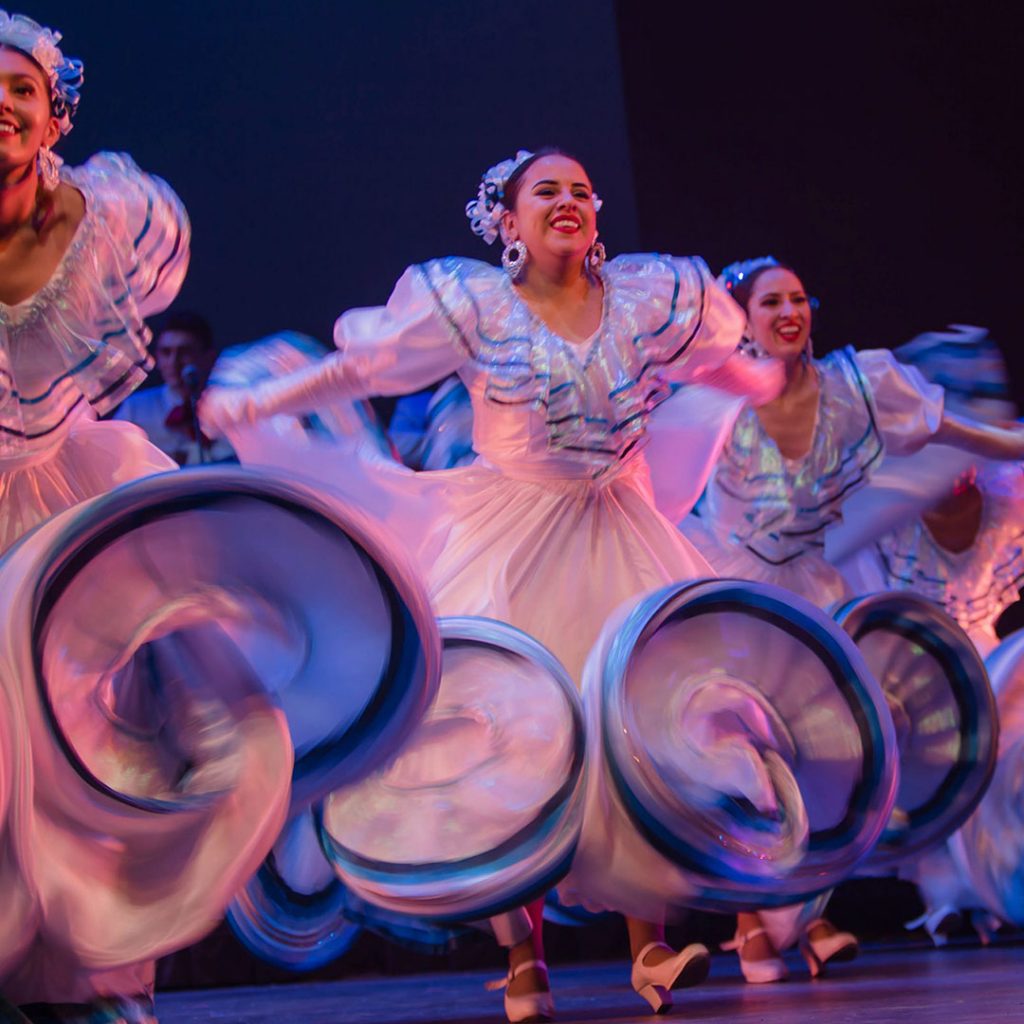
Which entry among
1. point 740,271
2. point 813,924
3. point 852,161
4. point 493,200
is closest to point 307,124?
point 493,200

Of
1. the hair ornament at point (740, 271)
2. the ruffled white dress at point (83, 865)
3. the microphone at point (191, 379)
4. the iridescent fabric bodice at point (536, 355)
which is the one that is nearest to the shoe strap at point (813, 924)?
the iridescent fabric bodice at point (536, 355)

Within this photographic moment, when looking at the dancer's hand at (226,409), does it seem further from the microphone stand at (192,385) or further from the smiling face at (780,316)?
the smiling face at (780,316)

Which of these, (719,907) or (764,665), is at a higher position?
(764,665)

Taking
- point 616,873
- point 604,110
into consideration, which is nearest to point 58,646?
point 616,873

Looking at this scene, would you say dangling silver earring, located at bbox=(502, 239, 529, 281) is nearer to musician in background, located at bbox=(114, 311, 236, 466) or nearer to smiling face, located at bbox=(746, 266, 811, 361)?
smiling face, located at bbox=(746, 266, 811, 361)

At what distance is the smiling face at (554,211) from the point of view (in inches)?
125

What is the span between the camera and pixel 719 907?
2.38m

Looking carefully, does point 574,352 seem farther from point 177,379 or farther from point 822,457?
point 177,379

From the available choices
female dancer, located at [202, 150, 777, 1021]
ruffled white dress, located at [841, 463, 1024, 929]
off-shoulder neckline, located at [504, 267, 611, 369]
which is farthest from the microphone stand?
ruffled white dress, located at [841, 463, 1024, 929]

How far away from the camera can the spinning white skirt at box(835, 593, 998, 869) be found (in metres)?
3.03

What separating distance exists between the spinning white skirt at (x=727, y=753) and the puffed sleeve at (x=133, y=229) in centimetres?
88

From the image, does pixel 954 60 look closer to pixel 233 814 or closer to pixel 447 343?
pixel 447 343

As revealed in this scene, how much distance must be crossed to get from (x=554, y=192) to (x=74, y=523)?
1725 millimetres

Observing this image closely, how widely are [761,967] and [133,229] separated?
1768 millimetres
